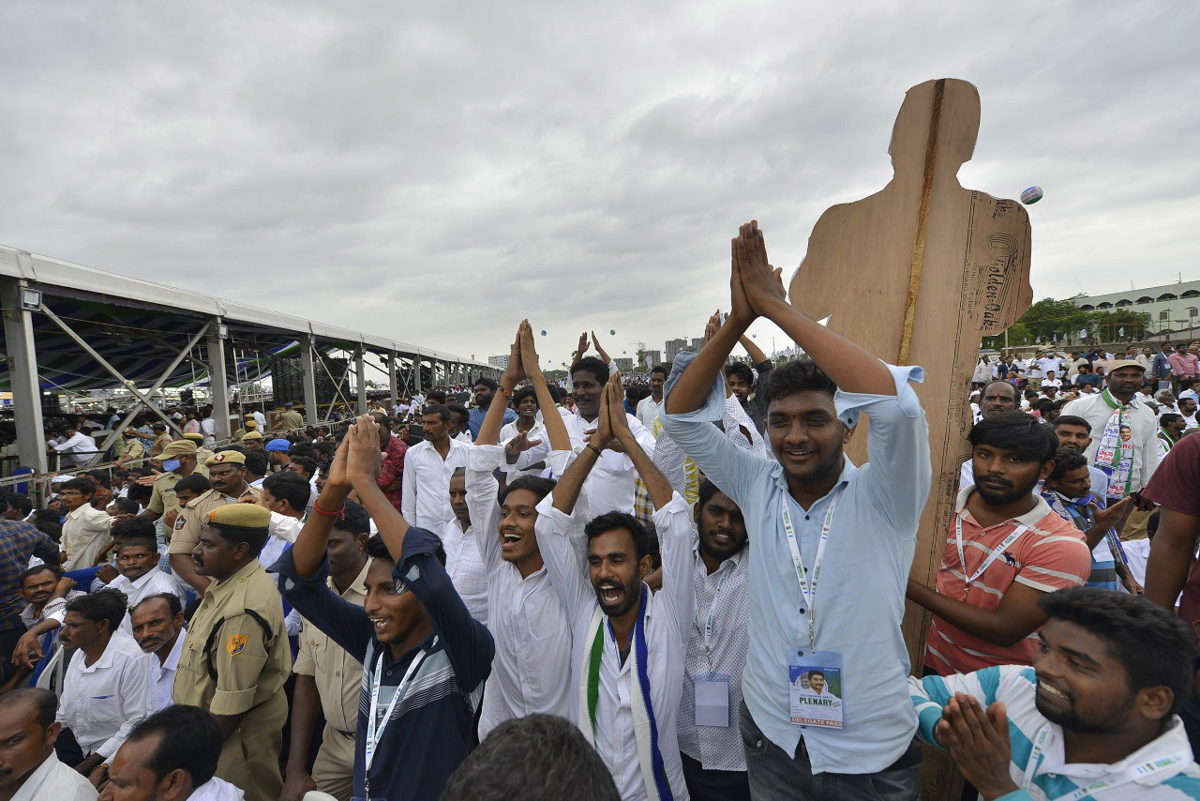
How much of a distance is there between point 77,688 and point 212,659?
1204 millimetres

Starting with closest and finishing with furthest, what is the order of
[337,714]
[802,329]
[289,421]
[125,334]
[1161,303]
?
[802,329] < [337,714] < [125,334] < [289,421] < [1161,303]

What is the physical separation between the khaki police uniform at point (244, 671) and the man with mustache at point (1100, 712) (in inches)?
105

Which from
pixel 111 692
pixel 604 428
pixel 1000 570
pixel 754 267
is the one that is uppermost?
pixel 754 267

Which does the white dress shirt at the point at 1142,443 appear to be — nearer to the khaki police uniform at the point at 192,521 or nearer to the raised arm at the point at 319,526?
the raised arm at the point at 319,526

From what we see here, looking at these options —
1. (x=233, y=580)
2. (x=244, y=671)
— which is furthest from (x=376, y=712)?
(x=233, y=580)

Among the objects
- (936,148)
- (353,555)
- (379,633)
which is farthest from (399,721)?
(936,148)

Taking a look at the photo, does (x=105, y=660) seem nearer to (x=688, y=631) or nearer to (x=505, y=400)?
(x=505, y=400)

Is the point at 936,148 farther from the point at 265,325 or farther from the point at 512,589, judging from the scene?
the point at 265,325

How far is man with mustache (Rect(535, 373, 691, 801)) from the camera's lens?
6.27ft

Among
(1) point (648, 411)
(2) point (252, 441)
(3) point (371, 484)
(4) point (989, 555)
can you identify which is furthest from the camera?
(2) point (252, 441)

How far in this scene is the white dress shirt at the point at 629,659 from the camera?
1.92 meters

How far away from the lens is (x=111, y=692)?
9.75 ft

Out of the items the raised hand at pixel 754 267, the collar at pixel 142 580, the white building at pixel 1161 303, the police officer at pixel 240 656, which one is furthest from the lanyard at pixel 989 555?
the white building at pixel 1161 303

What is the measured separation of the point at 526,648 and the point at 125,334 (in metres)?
11.1
